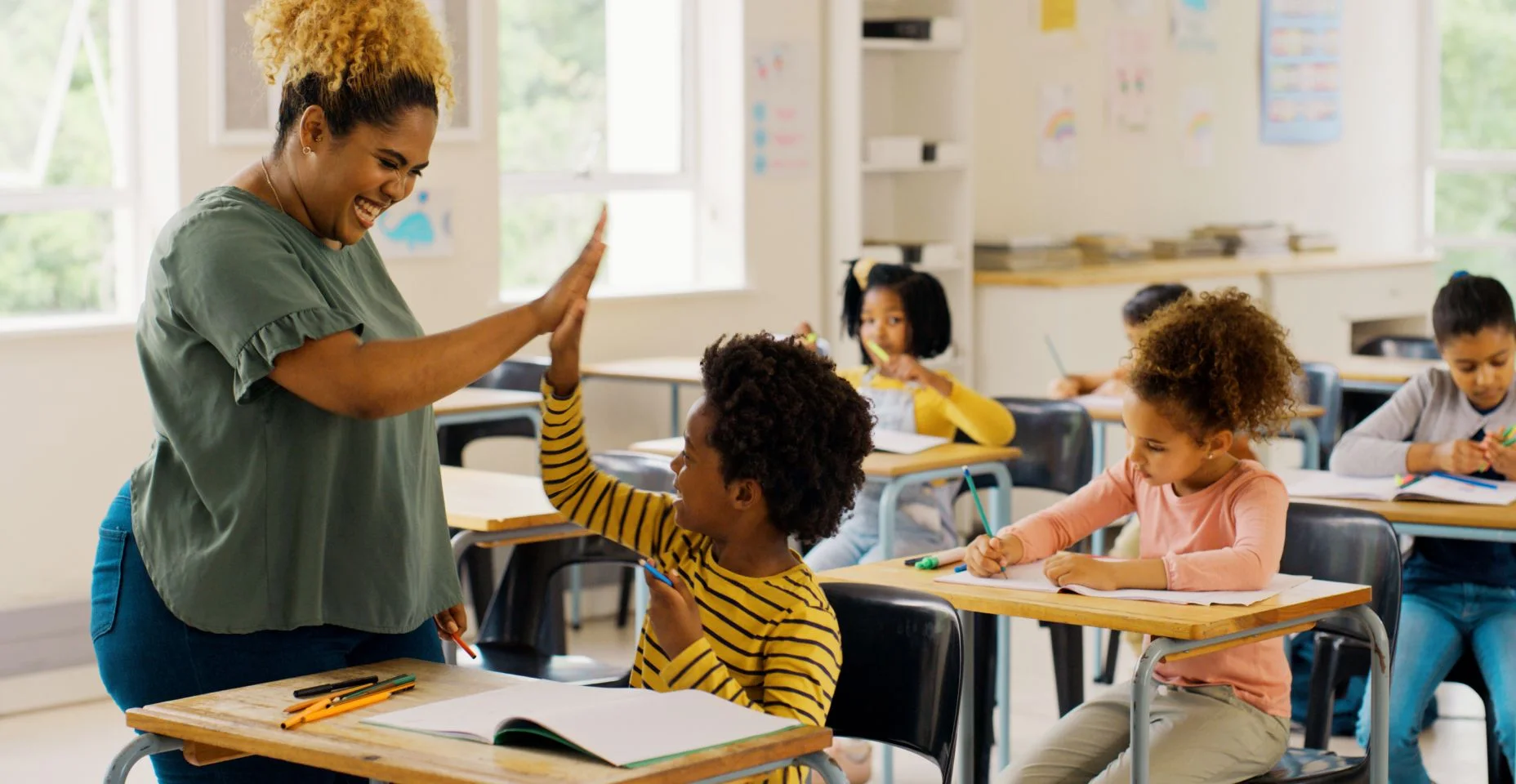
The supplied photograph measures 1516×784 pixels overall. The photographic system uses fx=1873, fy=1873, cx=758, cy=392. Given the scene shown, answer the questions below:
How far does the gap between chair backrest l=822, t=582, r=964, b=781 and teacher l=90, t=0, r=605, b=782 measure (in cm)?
57

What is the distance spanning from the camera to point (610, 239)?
5.89 m

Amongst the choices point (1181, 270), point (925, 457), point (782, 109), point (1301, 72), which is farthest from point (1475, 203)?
point (925, 457)

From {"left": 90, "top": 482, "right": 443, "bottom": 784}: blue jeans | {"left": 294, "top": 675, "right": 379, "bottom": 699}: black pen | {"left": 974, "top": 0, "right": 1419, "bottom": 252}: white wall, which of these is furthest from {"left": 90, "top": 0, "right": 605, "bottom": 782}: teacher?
{"left": 974, "top": 0, "right": 1419, "bottom": 252}: white wall

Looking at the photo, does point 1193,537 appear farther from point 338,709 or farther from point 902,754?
point 902,754

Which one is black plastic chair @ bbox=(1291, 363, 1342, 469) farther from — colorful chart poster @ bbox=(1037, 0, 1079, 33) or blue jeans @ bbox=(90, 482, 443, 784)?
blue jeans @ bbox=(90, 482, 443, 784)

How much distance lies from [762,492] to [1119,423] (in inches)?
112

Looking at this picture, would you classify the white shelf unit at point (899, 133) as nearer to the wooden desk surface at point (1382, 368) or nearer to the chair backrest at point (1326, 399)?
the wooden desk surface at point (1382, 368)

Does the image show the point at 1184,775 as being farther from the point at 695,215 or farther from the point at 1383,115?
the point at 1383,115

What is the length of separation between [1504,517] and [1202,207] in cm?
472

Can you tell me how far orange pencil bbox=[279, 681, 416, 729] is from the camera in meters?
1.52

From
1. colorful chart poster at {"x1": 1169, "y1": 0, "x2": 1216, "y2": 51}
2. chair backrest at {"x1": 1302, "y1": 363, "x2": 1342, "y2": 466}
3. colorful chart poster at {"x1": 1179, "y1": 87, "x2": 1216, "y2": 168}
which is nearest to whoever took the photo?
chair backrest at {"x1": 1302, "y1": 363, "x2": 1342, "y2": 466}

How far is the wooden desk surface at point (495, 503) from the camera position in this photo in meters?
2.95

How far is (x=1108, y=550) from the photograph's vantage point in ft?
14.5

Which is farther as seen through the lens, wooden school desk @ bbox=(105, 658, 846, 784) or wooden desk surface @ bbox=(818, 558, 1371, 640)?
wooden desk surface @ bbox=(818, 558, 1371, 640)
